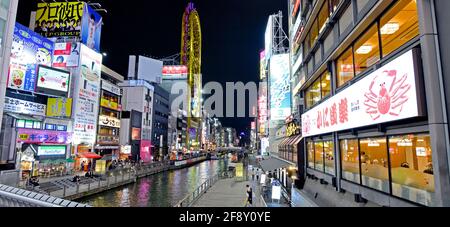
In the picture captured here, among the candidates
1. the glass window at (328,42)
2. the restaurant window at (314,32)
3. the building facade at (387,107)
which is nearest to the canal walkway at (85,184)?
the building facade at (387,107)

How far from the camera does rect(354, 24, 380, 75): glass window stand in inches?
354

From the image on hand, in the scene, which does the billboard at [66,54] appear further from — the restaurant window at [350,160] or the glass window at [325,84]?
the restaurant window at [350,160]

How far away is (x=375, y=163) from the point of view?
880 centimetres

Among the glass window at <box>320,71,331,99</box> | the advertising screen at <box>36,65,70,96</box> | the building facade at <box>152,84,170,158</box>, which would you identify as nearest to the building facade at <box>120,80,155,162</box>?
the building facade at <box>152,84,170,158</box>

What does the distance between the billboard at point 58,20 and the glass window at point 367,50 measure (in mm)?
48724

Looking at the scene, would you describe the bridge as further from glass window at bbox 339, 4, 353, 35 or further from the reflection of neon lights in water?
the reflection of neon lights in water

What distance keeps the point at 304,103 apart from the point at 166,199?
20.9 metres

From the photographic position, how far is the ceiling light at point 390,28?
7.76 m

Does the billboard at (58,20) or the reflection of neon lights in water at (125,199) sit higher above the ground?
the billboard at (58,20)

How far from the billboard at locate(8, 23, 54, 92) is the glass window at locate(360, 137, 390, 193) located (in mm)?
40787

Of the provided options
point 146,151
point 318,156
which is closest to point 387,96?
point 318,156

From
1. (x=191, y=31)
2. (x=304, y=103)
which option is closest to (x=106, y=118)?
(x=304, y=103)
